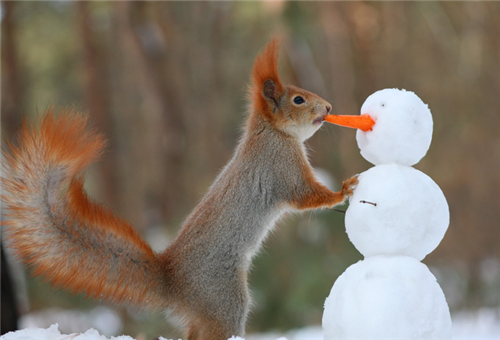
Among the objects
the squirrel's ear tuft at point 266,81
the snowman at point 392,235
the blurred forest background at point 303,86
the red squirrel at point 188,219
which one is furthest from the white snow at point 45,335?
the blurred forest background at point 303,86

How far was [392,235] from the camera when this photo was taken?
131 cm

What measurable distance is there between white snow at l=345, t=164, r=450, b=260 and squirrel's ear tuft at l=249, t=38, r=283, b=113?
51cm

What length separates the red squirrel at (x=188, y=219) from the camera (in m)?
1.41

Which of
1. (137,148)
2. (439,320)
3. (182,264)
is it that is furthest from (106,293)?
(137,148)

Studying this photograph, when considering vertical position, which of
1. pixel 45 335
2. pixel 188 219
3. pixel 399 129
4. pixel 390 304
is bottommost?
pixel 45 335

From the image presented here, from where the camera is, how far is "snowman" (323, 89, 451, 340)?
49.1 inches

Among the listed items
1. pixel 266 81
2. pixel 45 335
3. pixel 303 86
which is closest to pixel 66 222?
pixel 45 335

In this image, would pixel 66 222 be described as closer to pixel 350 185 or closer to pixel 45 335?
pixel 45 335

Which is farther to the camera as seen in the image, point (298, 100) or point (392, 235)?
point (298, 100)

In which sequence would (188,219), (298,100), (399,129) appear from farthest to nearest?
(298,100) < (188,219) < (399,129)

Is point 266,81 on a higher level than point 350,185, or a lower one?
higher

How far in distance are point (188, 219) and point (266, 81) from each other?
476 mm

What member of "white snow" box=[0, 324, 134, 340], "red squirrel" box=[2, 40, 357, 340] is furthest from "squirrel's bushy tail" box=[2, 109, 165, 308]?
"white snow" box=[0, 324, 134, 340]

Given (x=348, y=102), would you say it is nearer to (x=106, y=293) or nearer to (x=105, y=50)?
(x=106, y=293)
